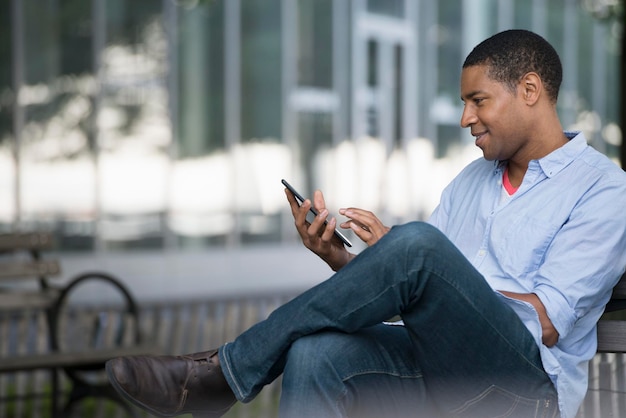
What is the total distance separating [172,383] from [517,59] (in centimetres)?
134

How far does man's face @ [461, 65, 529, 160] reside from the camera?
2863 mm

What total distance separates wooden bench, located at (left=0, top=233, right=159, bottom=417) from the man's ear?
2713 mm

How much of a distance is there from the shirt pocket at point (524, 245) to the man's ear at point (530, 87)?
355mm

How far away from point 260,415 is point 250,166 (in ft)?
18.3

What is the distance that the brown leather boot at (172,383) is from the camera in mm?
2582

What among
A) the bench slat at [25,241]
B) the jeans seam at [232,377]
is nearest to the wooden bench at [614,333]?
the jeans seam at [232,377]

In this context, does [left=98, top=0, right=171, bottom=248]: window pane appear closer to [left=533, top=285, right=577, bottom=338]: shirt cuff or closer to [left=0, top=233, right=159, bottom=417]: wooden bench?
[left=0, top=233, right=159, bottom=417]: wooden bench

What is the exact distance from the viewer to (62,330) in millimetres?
5945

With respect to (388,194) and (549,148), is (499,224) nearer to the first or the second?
(549,148)

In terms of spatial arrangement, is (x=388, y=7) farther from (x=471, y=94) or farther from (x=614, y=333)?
(x=614, y=333)

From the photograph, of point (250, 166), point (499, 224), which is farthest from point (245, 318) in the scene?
point (250, 166)


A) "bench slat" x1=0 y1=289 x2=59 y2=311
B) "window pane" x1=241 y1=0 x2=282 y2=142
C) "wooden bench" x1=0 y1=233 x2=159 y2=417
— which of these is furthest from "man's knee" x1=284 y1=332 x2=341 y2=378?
"window pane" x1=241 y1=0 x2=282 y2=142

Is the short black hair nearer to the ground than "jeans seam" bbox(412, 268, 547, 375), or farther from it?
farther from it

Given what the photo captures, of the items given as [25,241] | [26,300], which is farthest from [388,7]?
[26,300]
